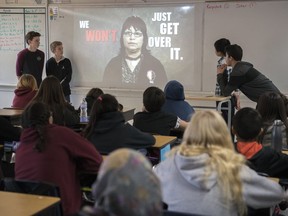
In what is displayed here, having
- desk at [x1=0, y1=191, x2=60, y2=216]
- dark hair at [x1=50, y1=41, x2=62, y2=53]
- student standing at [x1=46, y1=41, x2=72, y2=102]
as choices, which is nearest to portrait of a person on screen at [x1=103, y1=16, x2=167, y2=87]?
student standing at [x1=46, y1=41, x2=72, y2=102]

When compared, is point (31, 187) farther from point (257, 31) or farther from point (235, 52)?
point (257, 31)

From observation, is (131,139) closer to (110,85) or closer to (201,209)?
(201,209)

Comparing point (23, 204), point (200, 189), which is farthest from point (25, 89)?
point (200, 189)

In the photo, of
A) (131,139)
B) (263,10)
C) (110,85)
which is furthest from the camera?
(110,85)

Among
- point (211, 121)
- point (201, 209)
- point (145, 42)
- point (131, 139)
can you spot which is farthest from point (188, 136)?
point (145, 42)

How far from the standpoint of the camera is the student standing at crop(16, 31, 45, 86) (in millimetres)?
7031

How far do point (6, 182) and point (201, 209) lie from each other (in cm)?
113

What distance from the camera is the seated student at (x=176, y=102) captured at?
14.8 feet

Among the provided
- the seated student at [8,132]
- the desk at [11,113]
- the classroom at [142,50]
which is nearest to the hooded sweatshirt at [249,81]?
the classroom at [142,50]

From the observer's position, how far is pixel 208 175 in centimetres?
186

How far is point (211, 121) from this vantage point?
1.91m

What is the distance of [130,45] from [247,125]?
460cm

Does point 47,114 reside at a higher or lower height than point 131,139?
higher

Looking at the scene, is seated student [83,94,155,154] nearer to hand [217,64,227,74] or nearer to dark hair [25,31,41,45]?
hand [217,64,227,74]
